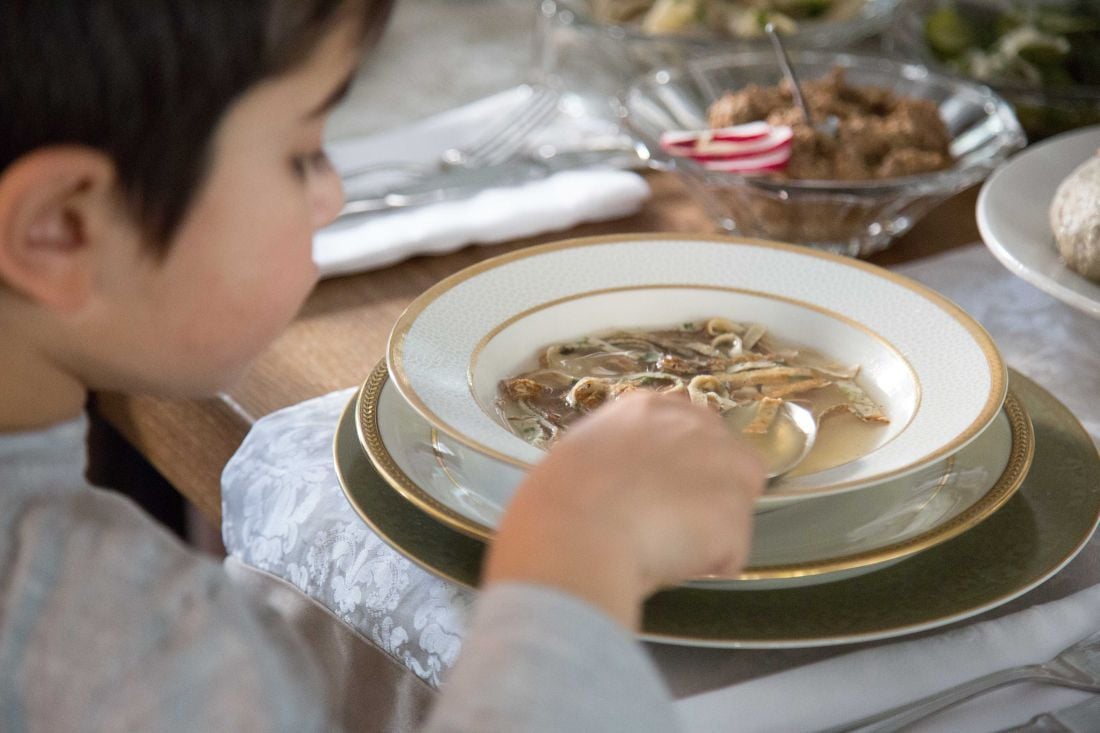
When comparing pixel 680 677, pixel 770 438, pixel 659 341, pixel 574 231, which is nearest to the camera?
pixel 680 677

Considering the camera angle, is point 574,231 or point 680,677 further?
point 574,231

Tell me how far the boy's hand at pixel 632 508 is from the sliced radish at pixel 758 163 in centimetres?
56

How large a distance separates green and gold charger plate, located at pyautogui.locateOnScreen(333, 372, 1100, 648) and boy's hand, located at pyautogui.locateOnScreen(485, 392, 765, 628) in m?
0.06

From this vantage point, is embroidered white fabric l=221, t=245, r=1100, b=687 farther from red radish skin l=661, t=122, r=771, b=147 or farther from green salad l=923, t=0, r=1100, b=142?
green salad l=923, t=0, r=1100, b=142

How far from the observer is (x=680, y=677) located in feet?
1.97

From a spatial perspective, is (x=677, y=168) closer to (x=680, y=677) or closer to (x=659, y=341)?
(x=659, y=341)

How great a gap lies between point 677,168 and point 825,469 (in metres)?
0.46

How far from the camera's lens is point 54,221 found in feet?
1.60

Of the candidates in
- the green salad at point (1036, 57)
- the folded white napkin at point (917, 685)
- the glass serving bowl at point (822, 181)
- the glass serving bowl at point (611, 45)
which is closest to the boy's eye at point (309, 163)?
the folded white napkin at point (917, 685)

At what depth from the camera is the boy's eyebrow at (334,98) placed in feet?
1.75

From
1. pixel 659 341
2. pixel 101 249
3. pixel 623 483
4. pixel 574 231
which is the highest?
pixel 101 249

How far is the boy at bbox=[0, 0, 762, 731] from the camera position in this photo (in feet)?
1.51

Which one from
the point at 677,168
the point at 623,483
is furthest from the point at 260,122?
the point at 677,168

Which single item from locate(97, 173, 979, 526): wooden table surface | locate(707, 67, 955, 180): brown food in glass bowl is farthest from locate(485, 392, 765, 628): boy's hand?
locate(707, 67, 955, 180): brown food in glass bowl
